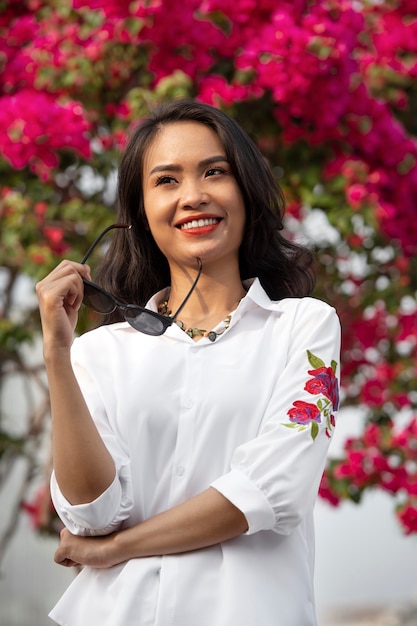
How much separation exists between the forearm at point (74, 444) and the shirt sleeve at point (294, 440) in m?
0.19

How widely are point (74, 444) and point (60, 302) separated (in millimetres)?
227

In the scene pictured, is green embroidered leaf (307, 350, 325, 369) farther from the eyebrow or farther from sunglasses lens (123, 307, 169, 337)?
the eyebrow

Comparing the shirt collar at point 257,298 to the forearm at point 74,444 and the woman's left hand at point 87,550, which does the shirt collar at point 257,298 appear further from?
the woman's left hand at point 87,550

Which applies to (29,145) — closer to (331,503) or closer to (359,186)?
(359,186)

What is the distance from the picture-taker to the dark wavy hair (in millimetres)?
1978

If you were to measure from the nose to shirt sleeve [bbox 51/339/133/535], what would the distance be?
0.34 metres

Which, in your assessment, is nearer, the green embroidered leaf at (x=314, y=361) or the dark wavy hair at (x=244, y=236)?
the green embroidered leaf at (x=314, y=361)

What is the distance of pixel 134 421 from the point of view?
1.85 metres

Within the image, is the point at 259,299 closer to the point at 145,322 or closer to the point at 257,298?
the point at 257,298

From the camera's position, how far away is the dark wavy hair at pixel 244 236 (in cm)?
198

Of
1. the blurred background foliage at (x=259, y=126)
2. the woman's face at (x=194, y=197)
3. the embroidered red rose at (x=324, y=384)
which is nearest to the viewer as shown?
the embroidered red rose at (x=324, y=384)

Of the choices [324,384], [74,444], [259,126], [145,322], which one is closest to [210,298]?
[145,322]

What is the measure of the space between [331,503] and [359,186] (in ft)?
4.25

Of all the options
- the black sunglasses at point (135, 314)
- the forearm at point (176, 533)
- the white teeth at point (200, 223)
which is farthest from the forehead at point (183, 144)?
the forearm at point (176, 533)
